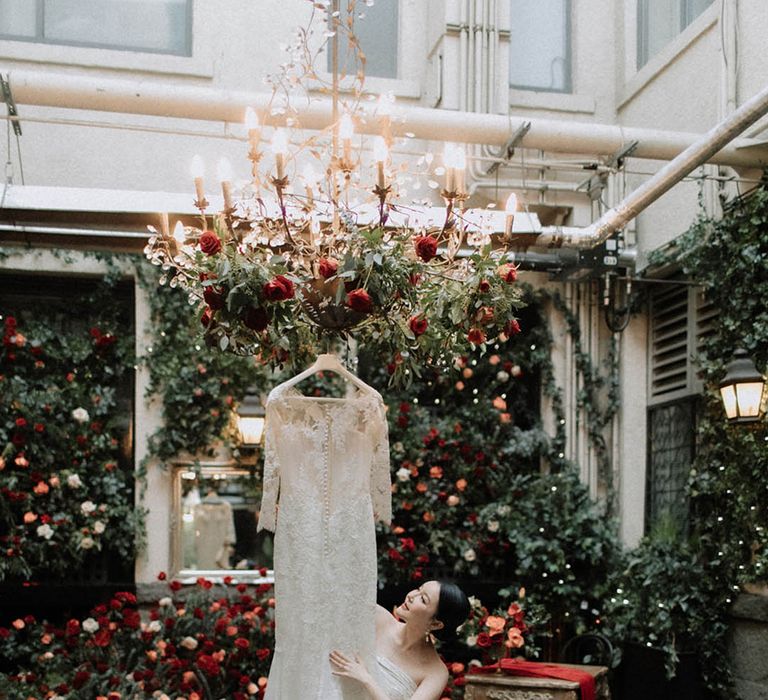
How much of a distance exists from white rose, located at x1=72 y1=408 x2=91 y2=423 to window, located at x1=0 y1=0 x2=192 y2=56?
2706 mm

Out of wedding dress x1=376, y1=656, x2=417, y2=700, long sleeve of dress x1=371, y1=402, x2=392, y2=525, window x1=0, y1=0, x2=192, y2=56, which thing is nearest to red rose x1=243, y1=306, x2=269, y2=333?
long sleeve of dress x1=371, y1=402, x2=392, y2=525

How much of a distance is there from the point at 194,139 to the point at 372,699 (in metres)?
5.41

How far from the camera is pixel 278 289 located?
12.0 ft

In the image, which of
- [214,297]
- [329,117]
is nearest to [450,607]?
[214,297]

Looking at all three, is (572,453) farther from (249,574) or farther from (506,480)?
(249,574)

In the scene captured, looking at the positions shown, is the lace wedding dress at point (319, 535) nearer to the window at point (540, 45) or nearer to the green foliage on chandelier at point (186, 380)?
the green foliage on chandelier at point (186, 380)

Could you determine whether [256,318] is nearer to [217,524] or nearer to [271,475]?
[271,475]

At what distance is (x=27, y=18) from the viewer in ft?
28.0

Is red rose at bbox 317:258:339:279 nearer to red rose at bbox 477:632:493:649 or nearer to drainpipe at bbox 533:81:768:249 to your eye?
drainpipe at bbox 533:81:768:249

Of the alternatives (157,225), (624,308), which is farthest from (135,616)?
(624,308)

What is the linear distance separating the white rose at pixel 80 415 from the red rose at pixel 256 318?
4.57 meters

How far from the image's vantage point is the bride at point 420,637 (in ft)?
15.3

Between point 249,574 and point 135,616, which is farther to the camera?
point 249,574

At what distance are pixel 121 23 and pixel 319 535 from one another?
5.81 metres
